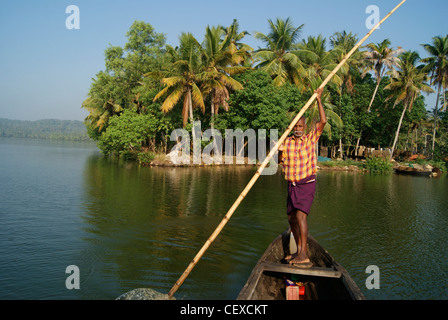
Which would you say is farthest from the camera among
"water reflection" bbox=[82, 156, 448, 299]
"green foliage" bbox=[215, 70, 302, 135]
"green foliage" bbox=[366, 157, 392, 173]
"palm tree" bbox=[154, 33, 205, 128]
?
"green foliage" bbox=[366, 157, 392, 173]

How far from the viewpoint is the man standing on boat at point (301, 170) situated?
440 cm

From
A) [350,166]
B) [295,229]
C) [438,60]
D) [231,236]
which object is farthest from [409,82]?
[295,229]

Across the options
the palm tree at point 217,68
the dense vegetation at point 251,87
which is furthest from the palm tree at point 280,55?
the palm tree at point 217,68

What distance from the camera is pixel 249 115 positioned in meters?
23.5

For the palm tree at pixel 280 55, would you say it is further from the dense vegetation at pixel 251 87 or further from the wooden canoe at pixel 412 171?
the wooden canoe at pixel 412 171

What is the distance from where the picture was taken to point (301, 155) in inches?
174

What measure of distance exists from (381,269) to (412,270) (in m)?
0.56

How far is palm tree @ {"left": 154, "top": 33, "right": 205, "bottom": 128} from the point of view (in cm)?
2086

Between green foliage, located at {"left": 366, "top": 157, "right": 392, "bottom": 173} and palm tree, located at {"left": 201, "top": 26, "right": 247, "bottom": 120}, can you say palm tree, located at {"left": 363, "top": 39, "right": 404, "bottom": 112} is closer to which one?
green foliage, located at {"left": 366, "top": 157, "right": 392, "bottom": 173}

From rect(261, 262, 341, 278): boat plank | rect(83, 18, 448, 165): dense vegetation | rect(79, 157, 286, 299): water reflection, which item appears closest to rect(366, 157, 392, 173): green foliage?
rect(83, 18, 448, 165): dense vegetation

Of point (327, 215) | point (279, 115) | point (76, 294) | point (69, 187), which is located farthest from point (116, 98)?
point (76, 294)

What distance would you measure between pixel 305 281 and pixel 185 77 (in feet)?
63.5

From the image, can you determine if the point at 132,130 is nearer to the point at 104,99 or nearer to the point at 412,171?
the point at 104,99
